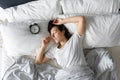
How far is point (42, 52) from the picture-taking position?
2.04 m

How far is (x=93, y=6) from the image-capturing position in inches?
80.0

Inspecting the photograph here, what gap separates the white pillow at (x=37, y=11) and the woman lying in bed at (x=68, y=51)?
99mm

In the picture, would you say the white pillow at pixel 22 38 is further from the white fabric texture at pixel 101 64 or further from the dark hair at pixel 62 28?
the white fabric texture at pixel 101 64

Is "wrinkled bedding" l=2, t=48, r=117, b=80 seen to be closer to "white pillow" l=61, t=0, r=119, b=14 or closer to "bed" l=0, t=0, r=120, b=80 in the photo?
→ "bed" l=0, t=0, r=120, b=80

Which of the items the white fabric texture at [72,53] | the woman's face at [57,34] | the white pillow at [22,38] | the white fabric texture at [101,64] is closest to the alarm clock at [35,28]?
the white pillow at [22,38]

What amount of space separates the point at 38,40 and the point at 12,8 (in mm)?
385

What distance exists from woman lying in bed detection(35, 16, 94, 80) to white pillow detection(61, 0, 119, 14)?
0.40 feet

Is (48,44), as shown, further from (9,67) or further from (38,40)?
(9,67)

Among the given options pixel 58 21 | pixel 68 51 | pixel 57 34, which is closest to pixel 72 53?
pixel 68 51

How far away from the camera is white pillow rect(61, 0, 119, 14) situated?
202 centimetres

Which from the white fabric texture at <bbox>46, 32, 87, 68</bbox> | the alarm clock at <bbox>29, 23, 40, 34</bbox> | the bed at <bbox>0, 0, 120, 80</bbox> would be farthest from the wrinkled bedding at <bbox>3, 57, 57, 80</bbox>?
the alarm clock at <bbox>29, 23, 40, 34</bbox>

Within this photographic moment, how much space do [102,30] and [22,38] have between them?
0.64m

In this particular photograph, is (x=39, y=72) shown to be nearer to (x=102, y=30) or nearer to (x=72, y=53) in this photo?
(x=72, y=53)

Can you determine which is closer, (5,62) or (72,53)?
(72,53)
